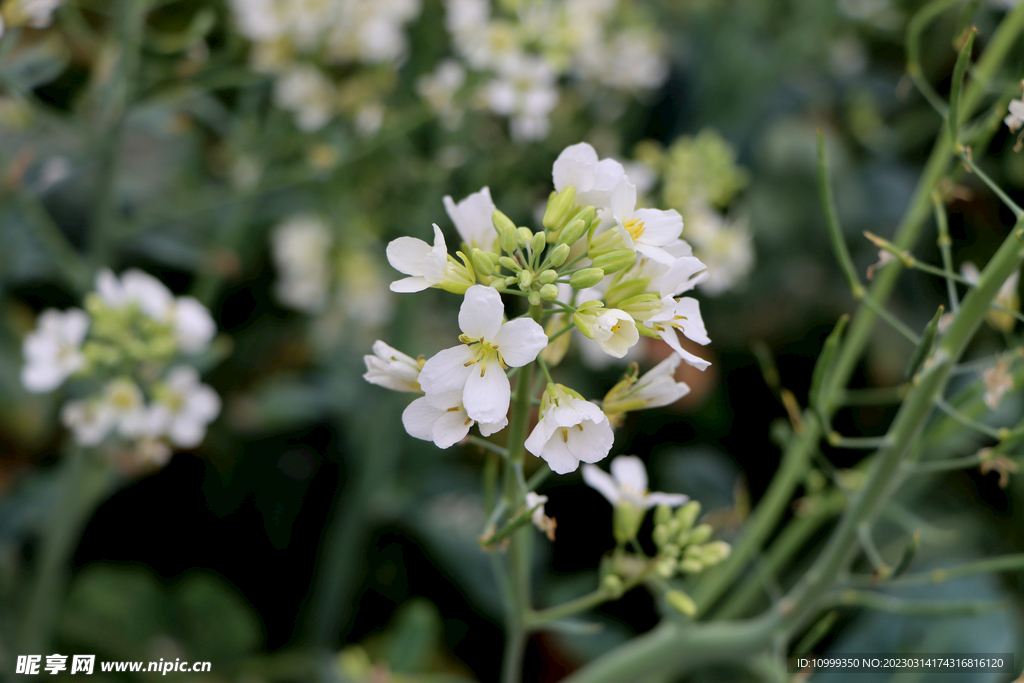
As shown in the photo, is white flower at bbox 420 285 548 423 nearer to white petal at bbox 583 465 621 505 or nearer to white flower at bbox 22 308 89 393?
white petal at bbox 583 465 621 505

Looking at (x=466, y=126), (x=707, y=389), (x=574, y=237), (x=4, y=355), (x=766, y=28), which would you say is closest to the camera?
(x=574, y=237)

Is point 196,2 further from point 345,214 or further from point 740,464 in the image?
Result: point 740,464

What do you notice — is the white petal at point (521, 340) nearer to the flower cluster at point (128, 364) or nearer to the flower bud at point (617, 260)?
the flower bud at point (617, 260)

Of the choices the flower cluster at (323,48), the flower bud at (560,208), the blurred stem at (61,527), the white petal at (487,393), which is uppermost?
the flower cluster at (323,48)

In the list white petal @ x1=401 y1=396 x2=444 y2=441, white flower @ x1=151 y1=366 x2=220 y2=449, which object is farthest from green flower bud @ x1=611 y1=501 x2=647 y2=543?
white flower @ x1=151 y1=366 x2=220 y2=449

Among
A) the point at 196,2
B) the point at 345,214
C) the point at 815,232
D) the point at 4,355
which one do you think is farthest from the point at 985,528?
the point at 196,2

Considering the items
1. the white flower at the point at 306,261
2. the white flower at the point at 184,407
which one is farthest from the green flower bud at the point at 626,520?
the white flower at the point at 306,261
